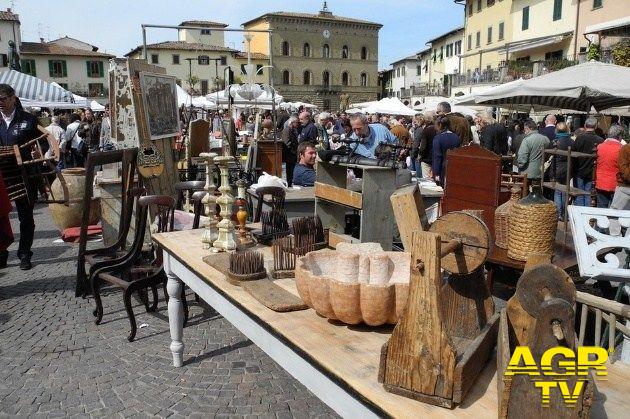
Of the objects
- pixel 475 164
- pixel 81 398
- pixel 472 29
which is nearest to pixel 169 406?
pixel 81 398

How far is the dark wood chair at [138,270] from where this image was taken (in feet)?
12.7

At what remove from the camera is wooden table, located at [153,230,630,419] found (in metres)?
1.25

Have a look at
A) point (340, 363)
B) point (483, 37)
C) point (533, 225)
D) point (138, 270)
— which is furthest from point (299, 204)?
point (483, 37)

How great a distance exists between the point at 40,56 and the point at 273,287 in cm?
5880

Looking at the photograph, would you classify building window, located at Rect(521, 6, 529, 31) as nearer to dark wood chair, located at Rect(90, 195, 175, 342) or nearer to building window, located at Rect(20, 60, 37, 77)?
dark wood chair, located at Rect(90, 195, 175, 342)

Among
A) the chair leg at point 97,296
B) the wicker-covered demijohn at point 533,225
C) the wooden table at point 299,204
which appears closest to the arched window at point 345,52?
the wooden table at point 299,204

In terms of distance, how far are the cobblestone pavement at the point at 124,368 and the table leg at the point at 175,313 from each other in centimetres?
10

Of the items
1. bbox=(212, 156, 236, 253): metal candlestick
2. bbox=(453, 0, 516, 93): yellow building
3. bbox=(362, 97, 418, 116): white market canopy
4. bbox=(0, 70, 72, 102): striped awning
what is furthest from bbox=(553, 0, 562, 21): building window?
bbox=(212, 156, 236, 253): metal candlestick

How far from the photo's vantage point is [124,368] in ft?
11.2

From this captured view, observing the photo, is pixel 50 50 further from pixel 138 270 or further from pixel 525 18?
pixel 138 270

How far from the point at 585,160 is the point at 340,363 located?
7549 mm

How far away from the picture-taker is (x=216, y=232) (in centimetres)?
301

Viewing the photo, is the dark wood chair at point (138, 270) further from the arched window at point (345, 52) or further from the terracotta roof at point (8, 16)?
the arched window at point (345, 52)

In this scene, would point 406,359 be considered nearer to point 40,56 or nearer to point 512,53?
point 512,53
